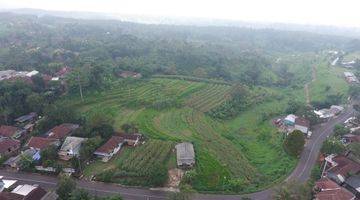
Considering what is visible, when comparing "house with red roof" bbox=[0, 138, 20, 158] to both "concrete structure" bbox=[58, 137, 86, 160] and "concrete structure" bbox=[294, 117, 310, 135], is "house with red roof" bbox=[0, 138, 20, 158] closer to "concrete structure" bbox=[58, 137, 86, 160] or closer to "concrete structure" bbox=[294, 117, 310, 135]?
"concrete structure" bbox=[58, 137, 86, 160]

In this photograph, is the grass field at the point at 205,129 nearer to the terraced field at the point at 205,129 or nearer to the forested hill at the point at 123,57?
the terraced field at the point at 205,129

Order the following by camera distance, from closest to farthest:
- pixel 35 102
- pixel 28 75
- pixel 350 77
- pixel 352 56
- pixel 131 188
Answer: pixel 131 188 < pixel 35 102 < pixel 28 75 < pixel 350 77 < pixel 352 56

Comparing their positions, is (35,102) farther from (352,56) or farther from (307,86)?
(352,56)

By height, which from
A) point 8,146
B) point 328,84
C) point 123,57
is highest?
point 123,57

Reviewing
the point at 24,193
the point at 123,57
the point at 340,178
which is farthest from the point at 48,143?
the point at 123,57

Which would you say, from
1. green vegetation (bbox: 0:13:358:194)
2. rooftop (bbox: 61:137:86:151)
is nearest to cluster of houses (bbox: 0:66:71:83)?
green vegetation (bbox: 0:13:358:194)

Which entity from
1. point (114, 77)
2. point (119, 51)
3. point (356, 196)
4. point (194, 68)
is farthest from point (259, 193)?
point (119, 51)

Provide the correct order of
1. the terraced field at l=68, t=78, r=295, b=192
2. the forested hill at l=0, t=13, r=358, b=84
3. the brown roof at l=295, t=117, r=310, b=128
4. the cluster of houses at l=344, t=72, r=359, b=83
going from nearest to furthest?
the terraced field at l=68, t=78, r=295, b=192
the brown roof at l=295, t=117, r=310, b=128
the forested hill at l=0, t=13, r=358, b=84
the cluster of houses at l=344, t=72, r=359, b=83
